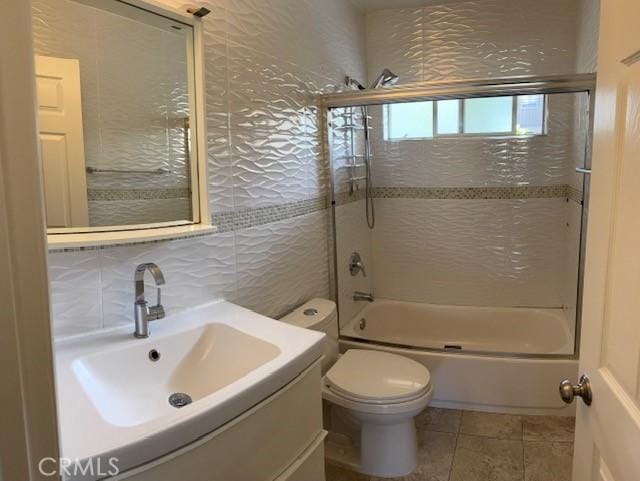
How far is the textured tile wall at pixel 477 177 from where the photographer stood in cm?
313

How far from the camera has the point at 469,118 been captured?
3354 mm

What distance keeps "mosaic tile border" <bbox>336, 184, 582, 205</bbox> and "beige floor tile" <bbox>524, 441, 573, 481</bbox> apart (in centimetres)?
148

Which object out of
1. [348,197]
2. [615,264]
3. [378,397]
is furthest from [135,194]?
[348,197]

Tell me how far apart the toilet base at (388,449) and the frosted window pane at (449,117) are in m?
2.09

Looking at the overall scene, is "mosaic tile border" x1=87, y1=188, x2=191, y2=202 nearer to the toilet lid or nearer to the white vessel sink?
the white vessel sink

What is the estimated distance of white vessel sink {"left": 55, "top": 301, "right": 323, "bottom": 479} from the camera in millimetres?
931

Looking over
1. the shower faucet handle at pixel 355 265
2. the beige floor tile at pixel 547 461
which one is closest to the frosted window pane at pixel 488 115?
the shower faucet handle at pixel 355 265

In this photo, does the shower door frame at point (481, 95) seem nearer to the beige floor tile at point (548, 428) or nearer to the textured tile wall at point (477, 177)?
the textured tile wall at point (477, 177)

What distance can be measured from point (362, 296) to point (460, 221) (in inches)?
34.8

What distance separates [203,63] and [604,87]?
51.4 inches

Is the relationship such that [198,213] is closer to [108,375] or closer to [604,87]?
[108,375]

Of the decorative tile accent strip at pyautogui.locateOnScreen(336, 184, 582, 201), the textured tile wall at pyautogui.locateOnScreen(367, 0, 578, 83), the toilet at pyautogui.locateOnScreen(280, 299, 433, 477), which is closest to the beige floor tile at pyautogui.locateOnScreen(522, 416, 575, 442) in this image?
the toilet at pyautogui.locateOnScreen(280, 299, 433, 477)

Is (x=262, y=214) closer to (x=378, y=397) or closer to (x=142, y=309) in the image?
(x=142, y=309)

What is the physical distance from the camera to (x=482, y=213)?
131 inches
